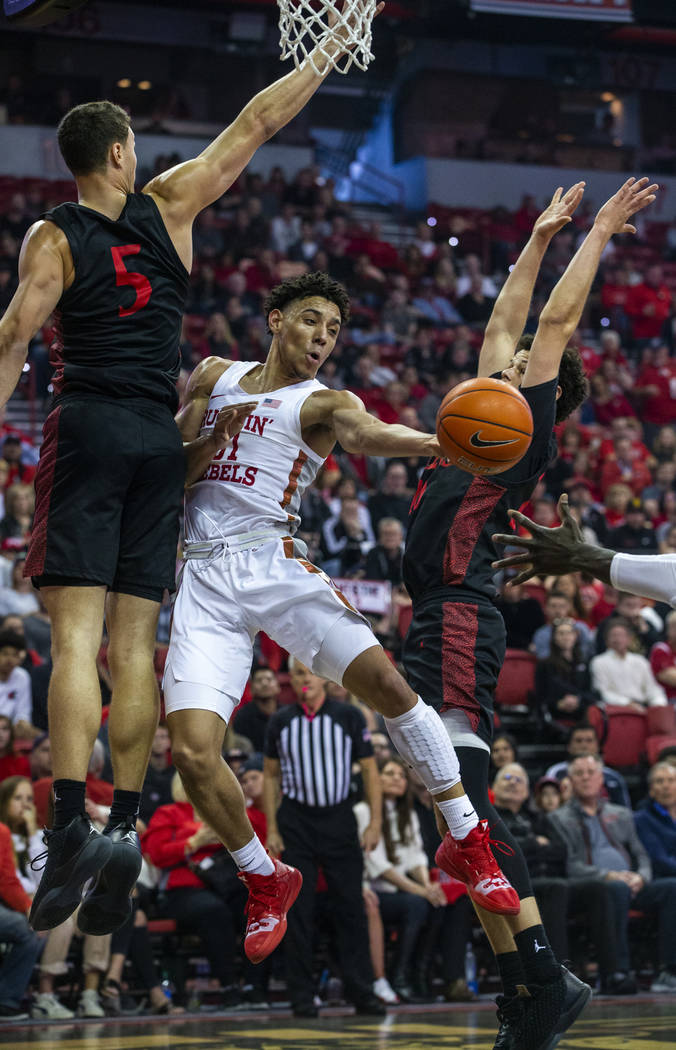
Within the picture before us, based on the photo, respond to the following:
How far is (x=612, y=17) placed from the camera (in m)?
24.0

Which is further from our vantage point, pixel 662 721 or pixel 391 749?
pixel 662 721

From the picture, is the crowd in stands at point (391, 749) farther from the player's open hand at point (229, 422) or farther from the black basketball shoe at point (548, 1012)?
the black basketball shoe at point (548, 1012)

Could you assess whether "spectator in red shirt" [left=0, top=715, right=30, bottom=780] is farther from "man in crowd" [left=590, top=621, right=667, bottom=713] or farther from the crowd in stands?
"man in crowd" [left=590, top=621, right=667, bottom=713]

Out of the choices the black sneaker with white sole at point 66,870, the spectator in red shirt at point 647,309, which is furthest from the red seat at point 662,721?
the spectator in red shirt at point 647,309

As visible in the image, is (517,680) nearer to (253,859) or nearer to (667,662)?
(667,662)

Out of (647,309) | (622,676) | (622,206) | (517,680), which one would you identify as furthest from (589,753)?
(647,309)

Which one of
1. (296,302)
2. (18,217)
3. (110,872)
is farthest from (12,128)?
(110,872)

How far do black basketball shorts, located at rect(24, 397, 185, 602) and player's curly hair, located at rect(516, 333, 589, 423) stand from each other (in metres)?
1.88

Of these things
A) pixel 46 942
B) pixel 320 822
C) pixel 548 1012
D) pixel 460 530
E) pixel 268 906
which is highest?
pixel 460 530

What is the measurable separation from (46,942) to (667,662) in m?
6.67

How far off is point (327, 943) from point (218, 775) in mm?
5099

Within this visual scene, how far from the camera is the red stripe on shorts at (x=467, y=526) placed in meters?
5.88

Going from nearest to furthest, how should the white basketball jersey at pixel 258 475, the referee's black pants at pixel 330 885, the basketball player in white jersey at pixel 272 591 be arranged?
the basketball player in white jersey at pixel 272 591 → the white basketball jersey at pixel 258 475 → the referee's black pants at pixel 330 885

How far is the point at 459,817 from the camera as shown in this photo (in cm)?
547
